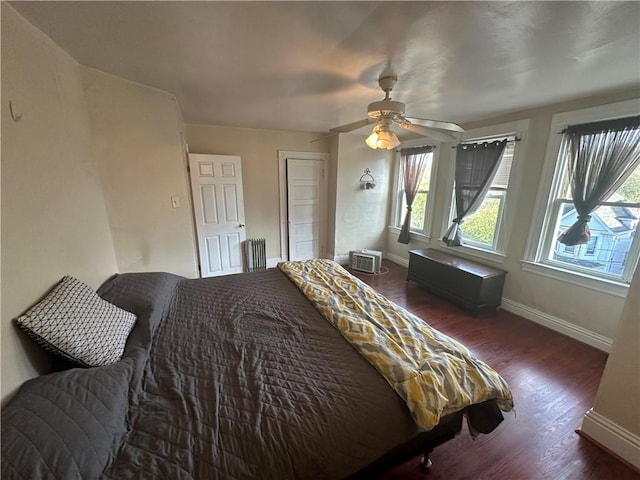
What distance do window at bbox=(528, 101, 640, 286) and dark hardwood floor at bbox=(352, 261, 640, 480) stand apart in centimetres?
75

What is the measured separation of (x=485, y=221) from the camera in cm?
337

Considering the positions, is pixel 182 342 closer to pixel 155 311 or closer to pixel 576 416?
pixel 155 311

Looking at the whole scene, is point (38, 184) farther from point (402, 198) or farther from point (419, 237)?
point (402, 198)

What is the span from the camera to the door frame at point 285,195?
428 cm

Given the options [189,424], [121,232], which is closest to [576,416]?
[189,424]

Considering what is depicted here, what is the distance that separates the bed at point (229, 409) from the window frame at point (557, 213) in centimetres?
209

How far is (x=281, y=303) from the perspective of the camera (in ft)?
6.47

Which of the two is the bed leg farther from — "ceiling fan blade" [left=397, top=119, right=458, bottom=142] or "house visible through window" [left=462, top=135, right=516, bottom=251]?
"house visible through window" [left=462, top=135, right=516, bottom=251]

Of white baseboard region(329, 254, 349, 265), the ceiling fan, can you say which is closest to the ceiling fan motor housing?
the ceiling fan

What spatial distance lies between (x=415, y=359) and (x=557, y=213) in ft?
8.56

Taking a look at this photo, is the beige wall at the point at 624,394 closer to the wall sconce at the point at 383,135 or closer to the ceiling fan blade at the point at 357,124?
the wall sconce at the point at 383,135

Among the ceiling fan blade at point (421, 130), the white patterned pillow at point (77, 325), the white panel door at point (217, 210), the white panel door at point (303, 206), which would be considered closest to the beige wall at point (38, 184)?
the white patterned pillow at point (77, 325)

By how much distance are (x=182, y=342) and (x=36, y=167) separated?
1.21 meters

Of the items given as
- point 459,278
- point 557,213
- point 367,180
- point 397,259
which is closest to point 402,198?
point 367,180
